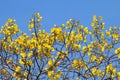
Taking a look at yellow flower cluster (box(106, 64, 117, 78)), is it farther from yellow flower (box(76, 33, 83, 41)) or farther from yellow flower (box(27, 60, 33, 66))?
yellow flower (box(76, 33, 83, 41))

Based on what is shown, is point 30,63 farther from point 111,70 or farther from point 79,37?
point 111,70

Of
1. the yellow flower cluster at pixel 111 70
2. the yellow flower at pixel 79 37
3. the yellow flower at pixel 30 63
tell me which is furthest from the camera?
the yellow flower at pixel 79 37

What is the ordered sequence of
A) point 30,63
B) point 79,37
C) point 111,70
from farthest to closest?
point 79,37
point 30,63
point 111,70

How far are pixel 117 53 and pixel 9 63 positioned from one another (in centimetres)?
277

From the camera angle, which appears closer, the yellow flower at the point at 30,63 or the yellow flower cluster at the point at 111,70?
the yellow flower cluster at the point at 111,70

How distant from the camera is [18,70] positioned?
8781mm

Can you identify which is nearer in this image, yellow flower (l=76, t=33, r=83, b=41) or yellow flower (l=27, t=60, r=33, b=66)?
yellow flower (l=27, t=60, r=33, b=66)

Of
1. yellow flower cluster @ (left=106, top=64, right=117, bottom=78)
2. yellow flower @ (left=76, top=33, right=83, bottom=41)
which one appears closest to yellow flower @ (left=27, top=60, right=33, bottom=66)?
yellow flower @ (left=76, top=33, right=83, bottom=41)

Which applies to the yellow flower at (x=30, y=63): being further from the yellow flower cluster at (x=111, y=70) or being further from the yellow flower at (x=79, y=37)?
the yellow flower cluster at (x=111, y=70)

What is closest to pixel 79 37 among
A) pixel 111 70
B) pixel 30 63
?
pixel 30 63

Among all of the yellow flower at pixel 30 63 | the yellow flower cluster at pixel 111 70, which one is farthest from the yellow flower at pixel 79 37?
the yellow flower cluster at pixel 111 70

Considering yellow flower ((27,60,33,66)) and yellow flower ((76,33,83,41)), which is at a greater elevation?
yellow flower ((76,33,83,41))

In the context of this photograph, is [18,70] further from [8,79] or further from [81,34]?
[81,34]

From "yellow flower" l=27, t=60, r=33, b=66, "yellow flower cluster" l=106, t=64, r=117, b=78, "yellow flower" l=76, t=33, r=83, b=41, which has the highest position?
"yellow flower" l=76, t=33, r=83, b=41
